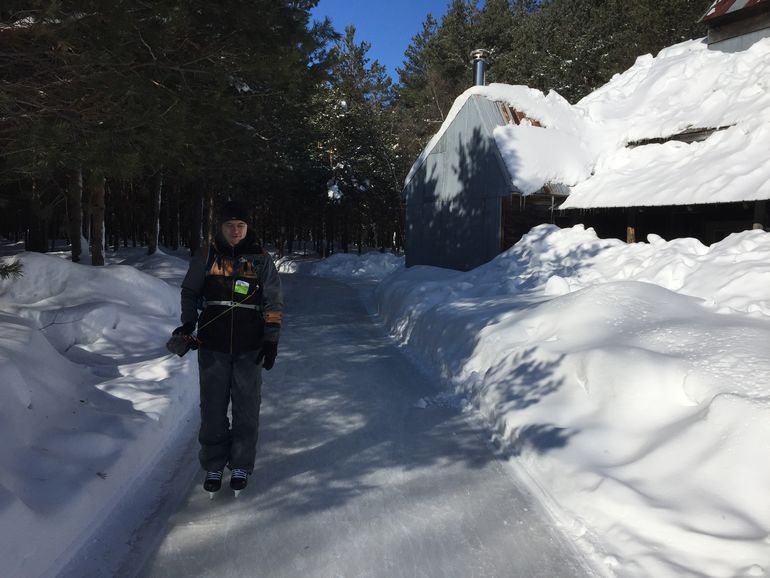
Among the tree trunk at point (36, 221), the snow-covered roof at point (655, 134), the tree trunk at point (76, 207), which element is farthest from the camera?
the tree trunk at point (76, 207)

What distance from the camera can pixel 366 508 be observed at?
3453 millimetres

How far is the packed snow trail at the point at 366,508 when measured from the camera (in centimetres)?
286

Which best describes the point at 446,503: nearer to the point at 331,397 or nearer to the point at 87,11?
the point at 331,397

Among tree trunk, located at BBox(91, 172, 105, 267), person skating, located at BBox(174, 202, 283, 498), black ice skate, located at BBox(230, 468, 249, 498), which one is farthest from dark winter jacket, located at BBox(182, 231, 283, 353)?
tree trunk, located at BBox(91, 172, 105, 267)

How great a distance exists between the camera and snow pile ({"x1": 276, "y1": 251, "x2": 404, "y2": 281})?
2620cm

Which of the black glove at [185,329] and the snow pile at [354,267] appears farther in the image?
the snow pile at [354,267]

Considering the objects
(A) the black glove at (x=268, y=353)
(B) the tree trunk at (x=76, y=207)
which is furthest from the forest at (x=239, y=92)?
(A) the black glove at (x=268, y=353)

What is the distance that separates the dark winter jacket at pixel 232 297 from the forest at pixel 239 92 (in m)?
2.78

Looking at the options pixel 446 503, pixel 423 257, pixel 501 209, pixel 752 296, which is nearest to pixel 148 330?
pixel 446 503

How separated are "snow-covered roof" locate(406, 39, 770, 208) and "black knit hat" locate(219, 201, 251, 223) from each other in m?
8.91

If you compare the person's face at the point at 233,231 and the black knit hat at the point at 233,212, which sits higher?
the black knit hat at the point at 233,212

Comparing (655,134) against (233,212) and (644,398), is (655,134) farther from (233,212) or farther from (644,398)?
(233,212)

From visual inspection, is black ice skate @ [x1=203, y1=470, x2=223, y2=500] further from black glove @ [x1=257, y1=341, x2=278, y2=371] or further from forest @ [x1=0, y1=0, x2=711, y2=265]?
forest @ [x1=0, y1=0, x2=711, y2=265]

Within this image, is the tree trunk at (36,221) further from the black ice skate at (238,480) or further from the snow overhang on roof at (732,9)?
the snow overhang on roof at (732,9)
